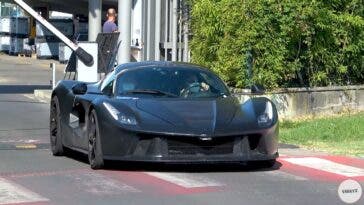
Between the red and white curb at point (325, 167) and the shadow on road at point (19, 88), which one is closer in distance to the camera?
the red and white curb at point (325, 167)

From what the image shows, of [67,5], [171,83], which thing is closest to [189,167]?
[171,83]

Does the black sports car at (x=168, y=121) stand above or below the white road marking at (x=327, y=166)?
above

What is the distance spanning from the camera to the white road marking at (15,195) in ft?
24.8

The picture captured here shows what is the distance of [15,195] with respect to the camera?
781cm

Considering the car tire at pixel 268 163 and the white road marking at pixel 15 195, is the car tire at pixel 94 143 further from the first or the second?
the car tire at pixel 268 163

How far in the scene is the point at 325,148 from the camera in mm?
11969

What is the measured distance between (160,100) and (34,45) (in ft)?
157

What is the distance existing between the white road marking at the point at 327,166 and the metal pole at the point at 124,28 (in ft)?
24.8

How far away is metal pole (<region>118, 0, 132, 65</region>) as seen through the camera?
A: 1753cm

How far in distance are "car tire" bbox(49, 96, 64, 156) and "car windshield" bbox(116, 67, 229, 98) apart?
1334mm

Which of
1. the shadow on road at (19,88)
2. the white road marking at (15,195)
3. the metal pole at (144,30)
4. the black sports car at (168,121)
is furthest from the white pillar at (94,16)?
the white road marking at (15,195)

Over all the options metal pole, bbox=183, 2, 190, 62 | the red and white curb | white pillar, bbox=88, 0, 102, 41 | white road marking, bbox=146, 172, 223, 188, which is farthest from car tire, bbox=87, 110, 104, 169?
white pillar, bbox=88, 0, 102, 41

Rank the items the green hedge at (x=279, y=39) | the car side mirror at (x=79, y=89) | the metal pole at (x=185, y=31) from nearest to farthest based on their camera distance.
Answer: the car side mirror at (x=79, y=89) < the green hedge at (x=279, y=39) < the metal pole at (x=185, y=31)

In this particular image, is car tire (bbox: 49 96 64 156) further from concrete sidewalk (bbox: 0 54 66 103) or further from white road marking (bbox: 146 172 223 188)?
concrete sidewalk (bbox: 0 54 66 103)
